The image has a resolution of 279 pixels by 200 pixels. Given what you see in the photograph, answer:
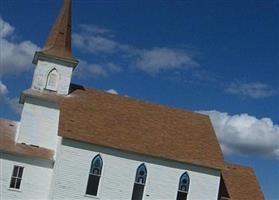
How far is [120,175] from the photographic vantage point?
35406 mm

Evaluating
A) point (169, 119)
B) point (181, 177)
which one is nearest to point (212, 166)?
point (181, 177)

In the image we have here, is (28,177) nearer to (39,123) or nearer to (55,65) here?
(39,123)

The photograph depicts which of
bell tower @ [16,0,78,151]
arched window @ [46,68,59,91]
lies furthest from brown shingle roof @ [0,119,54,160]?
arched window @ [46,68,59,91]

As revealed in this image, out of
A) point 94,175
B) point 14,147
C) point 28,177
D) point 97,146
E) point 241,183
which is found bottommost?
point 28,177

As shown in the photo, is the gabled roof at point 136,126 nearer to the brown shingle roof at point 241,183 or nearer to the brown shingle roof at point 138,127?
the brown shingle roof at point 138,127

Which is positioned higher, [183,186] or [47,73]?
[47,73]

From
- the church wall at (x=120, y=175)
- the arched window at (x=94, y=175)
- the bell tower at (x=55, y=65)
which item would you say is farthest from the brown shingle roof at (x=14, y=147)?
the bell tower at (x=55, y=65)

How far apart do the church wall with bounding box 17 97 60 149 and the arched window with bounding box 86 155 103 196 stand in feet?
11.4

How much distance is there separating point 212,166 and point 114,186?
23.1ft

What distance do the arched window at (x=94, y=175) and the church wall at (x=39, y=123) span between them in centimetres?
346

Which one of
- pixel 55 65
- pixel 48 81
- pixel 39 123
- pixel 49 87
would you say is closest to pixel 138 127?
pixel 39 123

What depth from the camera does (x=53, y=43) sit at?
39.9 m

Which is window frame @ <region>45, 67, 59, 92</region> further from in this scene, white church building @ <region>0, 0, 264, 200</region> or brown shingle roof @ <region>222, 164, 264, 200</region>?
brown shingle roof @ <region>222, 164, 264, 200</region>

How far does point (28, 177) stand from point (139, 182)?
7.31 m
